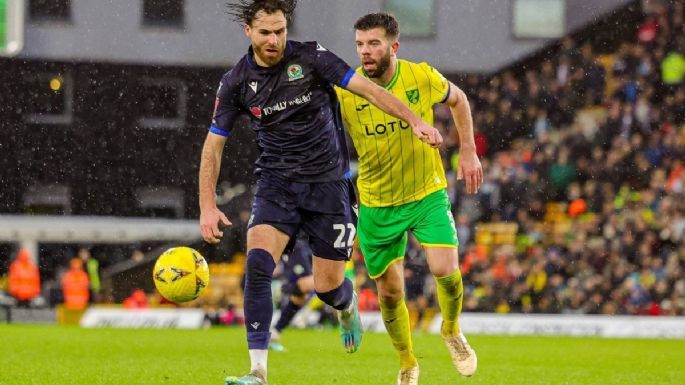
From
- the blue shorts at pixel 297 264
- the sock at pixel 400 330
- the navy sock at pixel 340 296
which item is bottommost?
the blue shorts at pixel 297 264

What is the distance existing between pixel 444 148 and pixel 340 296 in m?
19.4

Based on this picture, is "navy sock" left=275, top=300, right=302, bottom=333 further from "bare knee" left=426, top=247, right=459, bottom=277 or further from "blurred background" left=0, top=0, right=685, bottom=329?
"bare knee" left=426, top=247, right=459, bottom=277

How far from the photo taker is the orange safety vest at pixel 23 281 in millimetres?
25391

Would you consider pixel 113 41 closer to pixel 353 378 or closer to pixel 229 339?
pixel 229 339

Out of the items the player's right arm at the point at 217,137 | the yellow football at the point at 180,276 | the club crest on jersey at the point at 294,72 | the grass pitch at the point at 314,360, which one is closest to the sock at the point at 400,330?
the grass pitch at the point at 314,360

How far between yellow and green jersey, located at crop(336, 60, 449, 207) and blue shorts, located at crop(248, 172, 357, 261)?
44 cm

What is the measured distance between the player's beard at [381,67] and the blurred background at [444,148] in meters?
5.57

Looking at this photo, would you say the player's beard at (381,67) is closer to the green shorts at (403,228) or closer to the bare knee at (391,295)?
the green shorts at (403,228)

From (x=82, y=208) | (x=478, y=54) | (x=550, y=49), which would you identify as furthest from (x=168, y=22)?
(x=550, y=49)

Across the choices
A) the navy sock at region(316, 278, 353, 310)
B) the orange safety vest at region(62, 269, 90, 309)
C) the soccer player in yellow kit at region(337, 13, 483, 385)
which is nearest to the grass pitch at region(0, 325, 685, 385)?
the navy sock at region(316, 278, 353, 310)

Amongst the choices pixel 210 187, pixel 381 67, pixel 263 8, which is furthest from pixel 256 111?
pixel 381 67

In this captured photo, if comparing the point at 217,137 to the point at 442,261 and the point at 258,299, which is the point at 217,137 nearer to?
the point at 258,299

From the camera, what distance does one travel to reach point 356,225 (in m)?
8.21

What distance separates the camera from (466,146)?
8.26m
